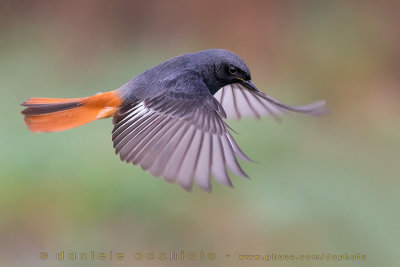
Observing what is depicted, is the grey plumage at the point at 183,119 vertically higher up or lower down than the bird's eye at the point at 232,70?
lower down

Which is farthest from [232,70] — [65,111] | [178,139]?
[65,111]

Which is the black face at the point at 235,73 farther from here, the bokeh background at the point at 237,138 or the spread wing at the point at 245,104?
the bokeh background at the point at 237,138

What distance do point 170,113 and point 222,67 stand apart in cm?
34

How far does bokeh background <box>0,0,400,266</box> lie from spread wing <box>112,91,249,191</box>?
173cm

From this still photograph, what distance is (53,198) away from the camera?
15.2ft

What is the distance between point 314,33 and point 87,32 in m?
2.50

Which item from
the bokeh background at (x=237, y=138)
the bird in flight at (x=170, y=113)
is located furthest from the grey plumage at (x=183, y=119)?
the bokeh background at (x=237, y=138)

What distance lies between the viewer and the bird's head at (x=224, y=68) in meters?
2.95

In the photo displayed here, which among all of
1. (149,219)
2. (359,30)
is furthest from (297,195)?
(359,30)

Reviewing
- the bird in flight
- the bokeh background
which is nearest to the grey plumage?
the bird in flight

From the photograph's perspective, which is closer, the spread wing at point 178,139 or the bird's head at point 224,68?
the spread wing at point 178,139

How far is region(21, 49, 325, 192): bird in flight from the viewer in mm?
2521

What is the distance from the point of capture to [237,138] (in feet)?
17.0

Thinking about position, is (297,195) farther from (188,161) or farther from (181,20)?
(181,20)
